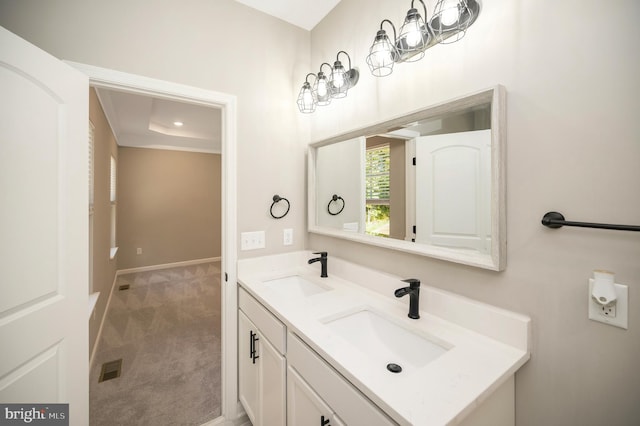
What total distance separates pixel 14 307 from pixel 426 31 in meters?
1.91

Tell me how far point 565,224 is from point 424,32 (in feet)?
2.92

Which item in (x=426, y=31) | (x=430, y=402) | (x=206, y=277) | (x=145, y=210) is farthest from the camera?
(x=145, y=210)

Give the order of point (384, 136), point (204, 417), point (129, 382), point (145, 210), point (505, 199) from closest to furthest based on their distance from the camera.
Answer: point (505, 199) → point (384, 136) → point (204, 417) → point (129, 382) → point (145, 210)

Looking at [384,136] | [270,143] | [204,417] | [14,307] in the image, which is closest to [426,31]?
[384,136]

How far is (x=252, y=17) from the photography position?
1.73 metres

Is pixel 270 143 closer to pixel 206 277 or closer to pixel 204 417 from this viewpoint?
pixel 204 417

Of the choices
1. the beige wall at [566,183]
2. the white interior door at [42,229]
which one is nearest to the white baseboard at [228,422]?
the white interior door at [42,229]

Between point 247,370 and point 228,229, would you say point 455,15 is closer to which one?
point 228,229

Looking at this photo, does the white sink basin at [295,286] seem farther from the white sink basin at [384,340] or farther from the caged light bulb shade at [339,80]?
the caged light bulb shade at [339,80]

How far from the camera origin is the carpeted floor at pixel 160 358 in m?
1.75

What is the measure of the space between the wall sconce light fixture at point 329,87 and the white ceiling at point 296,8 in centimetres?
41

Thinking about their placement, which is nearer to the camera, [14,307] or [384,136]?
[14,307]

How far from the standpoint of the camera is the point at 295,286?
1747 mm

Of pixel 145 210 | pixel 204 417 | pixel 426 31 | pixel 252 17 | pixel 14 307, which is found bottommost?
pixel 204 417
